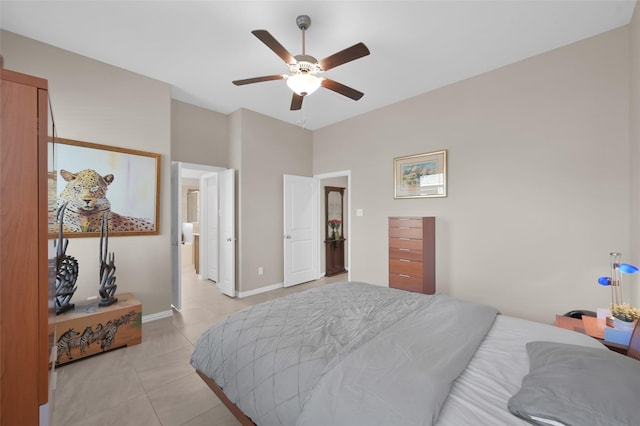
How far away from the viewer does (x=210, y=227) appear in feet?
16.3

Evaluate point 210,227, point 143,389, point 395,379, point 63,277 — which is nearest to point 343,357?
point 395,379

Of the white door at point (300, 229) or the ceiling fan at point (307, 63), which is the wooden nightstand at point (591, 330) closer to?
the ceiling fan at point (307, 63)

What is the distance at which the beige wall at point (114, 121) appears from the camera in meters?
2.59

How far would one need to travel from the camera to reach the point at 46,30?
94.3 inches

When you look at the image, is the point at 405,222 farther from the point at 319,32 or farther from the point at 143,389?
the point at 143,389

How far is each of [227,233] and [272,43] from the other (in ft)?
10.1

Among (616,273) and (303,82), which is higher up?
(303,82)

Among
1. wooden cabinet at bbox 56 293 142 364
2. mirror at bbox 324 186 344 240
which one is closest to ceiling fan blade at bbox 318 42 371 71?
wooden cabinet at bbox 56 293 142 364

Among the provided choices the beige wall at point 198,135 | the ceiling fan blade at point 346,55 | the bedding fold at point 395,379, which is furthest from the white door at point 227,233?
the bedding fold at point 395,379

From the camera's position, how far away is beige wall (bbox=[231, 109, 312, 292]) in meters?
4.16

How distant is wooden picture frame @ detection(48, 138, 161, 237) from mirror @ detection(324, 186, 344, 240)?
319 centimetres

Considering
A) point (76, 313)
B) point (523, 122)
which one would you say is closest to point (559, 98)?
point (523, 122)

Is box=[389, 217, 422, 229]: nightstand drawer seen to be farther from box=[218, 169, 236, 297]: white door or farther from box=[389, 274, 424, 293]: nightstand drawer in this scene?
box=[218, 169, 236, 297]: white door

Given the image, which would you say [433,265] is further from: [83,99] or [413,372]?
[83,99]
